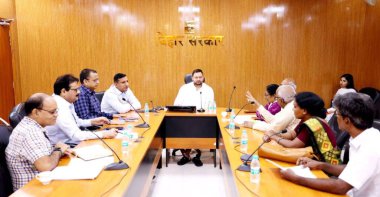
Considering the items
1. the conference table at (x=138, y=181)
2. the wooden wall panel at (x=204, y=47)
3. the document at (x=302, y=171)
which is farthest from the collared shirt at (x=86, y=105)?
the document at (x=302, y=171)

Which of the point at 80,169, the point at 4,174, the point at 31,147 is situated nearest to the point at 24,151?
the point at 31,147

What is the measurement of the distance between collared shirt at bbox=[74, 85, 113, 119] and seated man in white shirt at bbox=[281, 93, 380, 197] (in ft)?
8.90

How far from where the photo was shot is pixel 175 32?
593 cm

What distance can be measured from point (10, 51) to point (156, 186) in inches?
167

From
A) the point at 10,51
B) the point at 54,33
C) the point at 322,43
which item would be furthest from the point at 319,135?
the point at 10,51

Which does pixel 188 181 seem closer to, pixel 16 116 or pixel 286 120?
pixel 286 120

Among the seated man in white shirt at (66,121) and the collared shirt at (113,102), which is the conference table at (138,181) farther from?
the collared shirt at (113,102)

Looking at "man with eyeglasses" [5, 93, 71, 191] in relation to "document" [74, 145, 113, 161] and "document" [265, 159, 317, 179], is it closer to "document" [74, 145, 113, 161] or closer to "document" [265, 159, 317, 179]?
"document" [74, 145, 113, 161]

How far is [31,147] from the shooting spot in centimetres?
187

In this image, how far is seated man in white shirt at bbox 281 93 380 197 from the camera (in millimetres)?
1509

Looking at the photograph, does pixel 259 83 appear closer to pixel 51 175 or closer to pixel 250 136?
pixel 250 136

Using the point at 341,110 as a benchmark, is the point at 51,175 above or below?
below

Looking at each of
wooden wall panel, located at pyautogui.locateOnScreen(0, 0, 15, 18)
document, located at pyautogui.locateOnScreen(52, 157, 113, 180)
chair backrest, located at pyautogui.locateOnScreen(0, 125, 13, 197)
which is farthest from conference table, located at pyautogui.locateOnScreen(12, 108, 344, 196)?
wooden wall panel, located at pyautogui.locateOnScreen(0, 0, 15, 18)

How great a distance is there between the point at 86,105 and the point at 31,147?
1.86 meters
